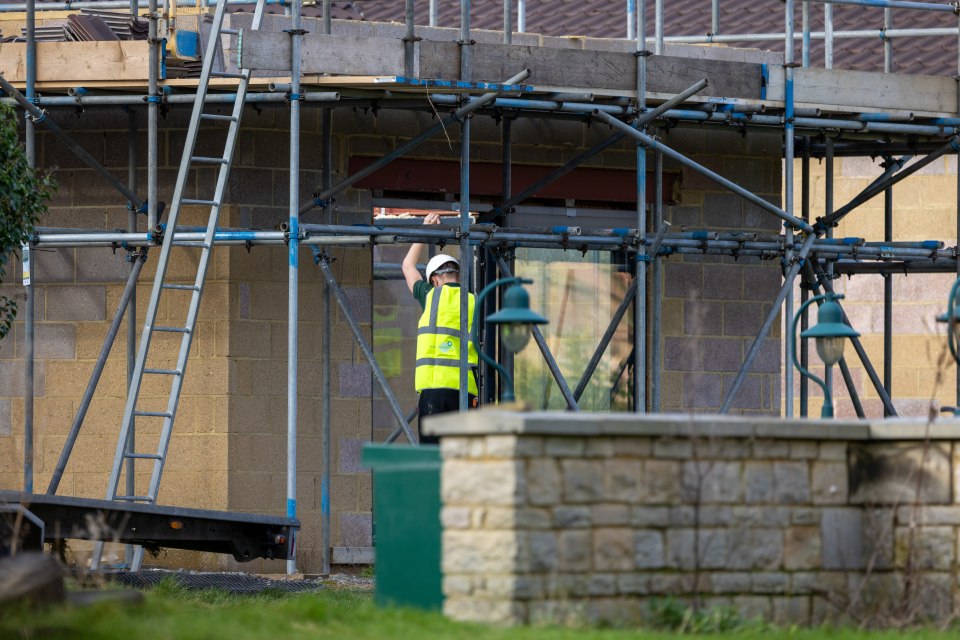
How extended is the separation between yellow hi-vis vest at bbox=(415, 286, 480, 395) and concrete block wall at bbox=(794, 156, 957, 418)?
23.3 ft

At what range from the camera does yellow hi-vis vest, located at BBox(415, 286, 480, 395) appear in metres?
12.1

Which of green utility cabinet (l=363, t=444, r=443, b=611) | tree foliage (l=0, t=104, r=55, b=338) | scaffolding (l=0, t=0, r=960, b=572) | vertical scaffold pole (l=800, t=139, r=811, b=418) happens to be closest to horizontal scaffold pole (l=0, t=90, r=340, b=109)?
scaffolding (l=0, t=0, r=960, b=572)

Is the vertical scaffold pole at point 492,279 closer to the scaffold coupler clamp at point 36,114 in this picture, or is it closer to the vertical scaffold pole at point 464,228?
the vertical scaffold pole at point 464,228

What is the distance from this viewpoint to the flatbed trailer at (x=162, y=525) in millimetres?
10297

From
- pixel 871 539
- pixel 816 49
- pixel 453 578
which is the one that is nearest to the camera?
pixel 453 578

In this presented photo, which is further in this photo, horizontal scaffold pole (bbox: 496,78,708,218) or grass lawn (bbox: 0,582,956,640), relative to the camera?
horizontal scaffold pole (bbox: 496,78,708,218)

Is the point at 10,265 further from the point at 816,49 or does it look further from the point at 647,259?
the point at 816,49

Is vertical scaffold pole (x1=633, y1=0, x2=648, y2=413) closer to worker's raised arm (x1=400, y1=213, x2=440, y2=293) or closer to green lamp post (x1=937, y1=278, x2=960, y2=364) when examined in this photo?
worker's raised arm (x1=400, y1=213, x2=440, y2=293)

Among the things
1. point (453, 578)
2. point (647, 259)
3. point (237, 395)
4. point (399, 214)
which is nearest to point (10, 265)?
point (237, 395)

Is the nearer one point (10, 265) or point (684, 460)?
point (684, 460)

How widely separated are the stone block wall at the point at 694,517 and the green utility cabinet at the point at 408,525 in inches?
7.9

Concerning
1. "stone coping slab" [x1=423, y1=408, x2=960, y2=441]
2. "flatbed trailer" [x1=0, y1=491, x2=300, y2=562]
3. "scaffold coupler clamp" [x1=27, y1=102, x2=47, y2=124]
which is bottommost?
"flatbed trailer" [x1=0, y1=491, x2=300, y2=562]

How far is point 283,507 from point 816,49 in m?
10.3

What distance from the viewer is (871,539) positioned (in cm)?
859
